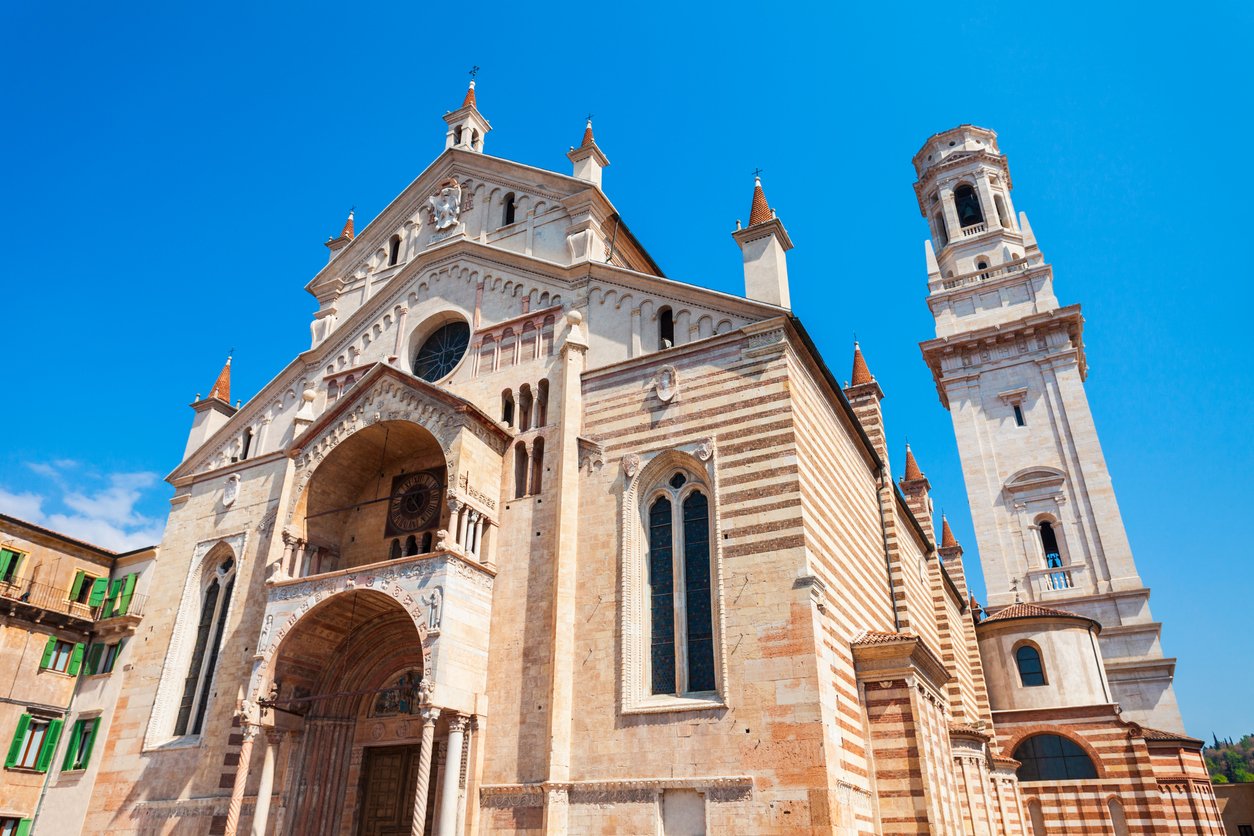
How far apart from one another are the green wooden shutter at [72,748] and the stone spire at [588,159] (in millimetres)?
19737

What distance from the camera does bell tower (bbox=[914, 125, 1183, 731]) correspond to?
34.3m

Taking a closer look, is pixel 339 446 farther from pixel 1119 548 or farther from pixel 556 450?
pixel 1119 548

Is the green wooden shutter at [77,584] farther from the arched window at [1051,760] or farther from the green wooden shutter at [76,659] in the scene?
the arched window at [1051,760]

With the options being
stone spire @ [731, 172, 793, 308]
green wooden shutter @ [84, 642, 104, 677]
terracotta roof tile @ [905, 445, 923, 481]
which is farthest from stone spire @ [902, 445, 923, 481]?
green wooden shutter @ [84, 642, 104, 677]

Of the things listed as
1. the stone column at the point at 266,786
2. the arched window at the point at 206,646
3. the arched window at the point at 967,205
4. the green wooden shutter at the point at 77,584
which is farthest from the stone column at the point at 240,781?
the arched window at the point at 967,205

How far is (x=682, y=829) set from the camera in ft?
45.6

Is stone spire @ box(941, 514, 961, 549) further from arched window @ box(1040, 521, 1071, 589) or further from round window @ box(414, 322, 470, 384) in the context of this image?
round window @ box(414, 322, 470, 384)

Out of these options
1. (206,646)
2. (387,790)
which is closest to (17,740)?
(206,646)

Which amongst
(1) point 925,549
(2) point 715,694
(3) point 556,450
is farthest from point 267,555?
(1) point 925,549

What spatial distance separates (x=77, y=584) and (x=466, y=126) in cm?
1796

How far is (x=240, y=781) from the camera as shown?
16750mm

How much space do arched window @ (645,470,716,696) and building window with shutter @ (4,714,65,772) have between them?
17.2 meters

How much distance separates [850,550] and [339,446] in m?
12.2

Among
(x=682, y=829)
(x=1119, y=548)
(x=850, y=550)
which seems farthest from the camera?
(x=1119, y=548)
